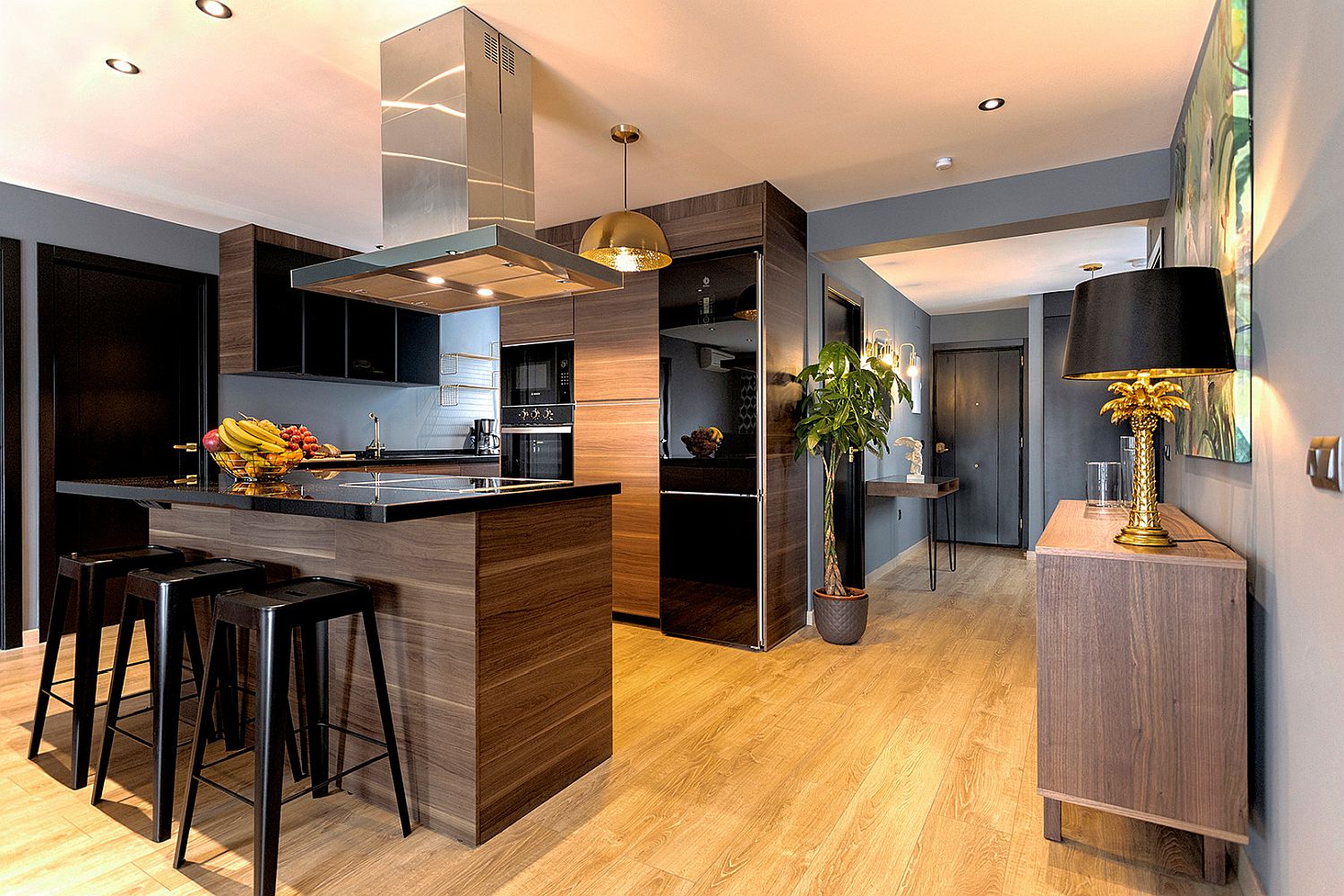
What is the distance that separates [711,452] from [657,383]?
530 mm

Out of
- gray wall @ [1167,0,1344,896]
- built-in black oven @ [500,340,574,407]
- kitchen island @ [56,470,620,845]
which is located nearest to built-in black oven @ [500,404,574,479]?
built-in black oven @ [500,340,574,407]

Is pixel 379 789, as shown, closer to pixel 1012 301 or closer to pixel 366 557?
pixel 366 557

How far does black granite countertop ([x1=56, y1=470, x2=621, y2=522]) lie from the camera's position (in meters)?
1.72

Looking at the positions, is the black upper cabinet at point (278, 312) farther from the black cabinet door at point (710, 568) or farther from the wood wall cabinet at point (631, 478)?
the black cabinet door at point (710, 568)

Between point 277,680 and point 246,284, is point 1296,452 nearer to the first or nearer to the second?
point 277,680

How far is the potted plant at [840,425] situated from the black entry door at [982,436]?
3.71 metres

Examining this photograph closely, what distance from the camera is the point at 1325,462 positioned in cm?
119

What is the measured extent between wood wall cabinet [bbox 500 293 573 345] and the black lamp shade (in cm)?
319

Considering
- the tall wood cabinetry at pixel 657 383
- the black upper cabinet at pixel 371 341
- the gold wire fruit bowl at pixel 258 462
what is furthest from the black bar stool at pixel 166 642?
the black upper cabinet at pixel 371 341

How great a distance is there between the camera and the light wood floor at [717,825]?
180 cm

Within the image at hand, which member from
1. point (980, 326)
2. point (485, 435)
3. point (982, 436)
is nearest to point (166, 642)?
point (485, 435)

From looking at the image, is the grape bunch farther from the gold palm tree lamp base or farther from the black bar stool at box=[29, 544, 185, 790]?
the gold palm tree lamp base

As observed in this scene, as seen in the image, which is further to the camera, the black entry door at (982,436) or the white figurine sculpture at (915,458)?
the black entry door at (982,436)

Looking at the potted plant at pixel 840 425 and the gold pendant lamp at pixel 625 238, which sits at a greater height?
the gold pendant lamp at pixel 625 238
